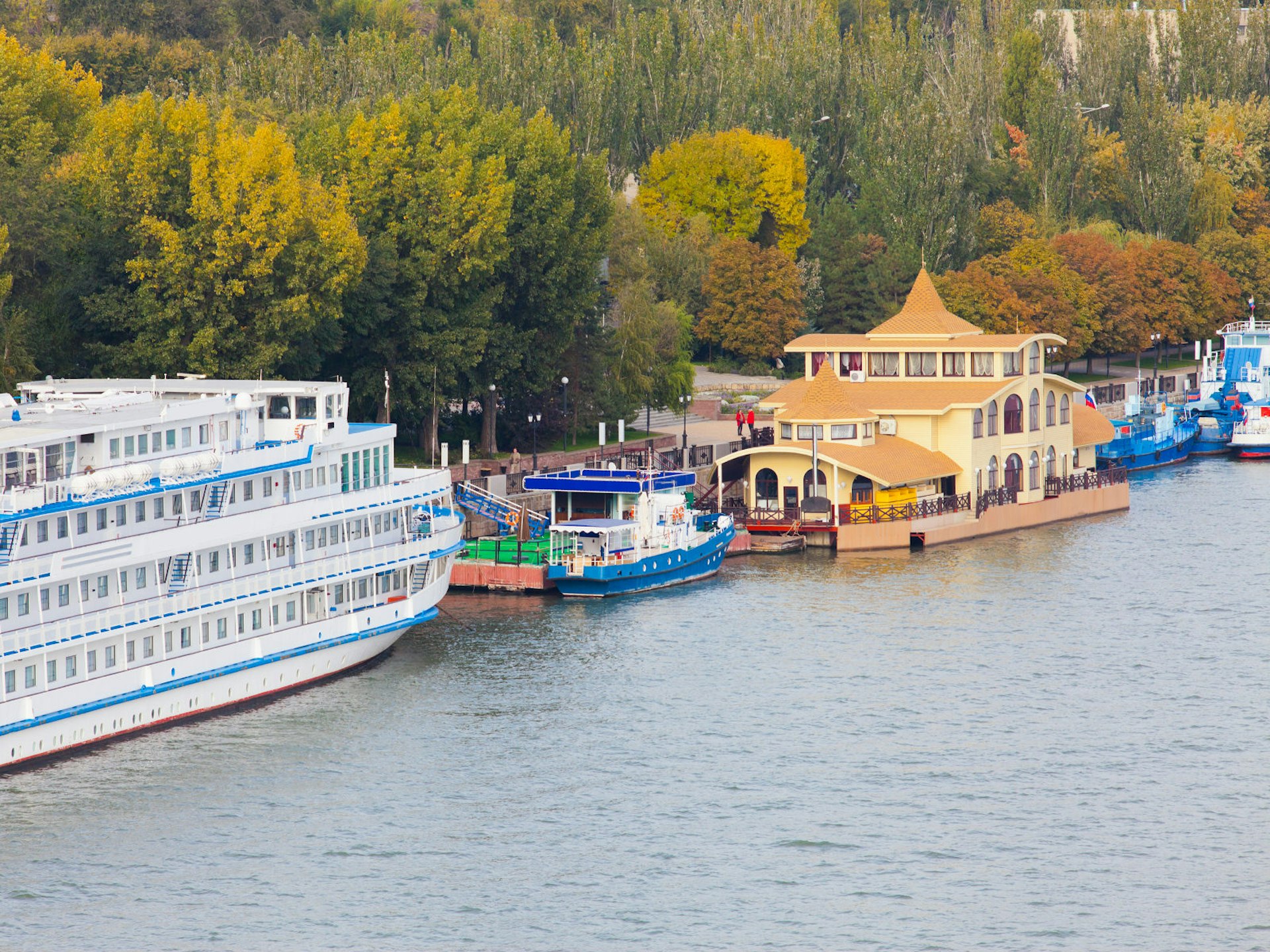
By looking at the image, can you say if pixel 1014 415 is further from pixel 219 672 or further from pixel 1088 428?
pixel 219 672

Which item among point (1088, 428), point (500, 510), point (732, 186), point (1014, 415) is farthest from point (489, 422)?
point (732, 186)

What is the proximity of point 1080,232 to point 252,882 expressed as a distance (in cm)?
11771

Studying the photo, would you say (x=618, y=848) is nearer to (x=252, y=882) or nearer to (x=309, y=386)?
(x=252, y=882)

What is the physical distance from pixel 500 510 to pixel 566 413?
2230 cm

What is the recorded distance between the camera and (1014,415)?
101 meters

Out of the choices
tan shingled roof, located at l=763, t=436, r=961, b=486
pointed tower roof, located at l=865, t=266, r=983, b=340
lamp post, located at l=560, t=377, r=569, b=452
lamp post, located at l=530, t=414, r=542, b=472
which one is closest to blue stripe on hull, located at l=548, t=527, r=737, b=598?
tan shingled roof, located at l=763, t=436, r=961, b=486

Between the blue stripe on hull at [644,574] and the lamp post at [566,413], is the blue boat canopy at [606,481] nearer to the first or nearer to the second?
the blue stripe on hull at [644,574]

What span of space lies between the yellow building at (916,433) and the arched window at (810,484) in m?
0.06

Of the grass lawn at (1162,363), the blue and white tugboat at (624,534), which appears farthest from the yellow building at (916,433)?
the grass lawn at (1162,363)

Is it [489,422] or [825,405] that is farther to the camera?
[489,422]

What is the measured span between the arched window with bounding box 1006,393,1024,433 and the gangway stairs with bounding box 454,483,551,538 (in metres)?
25.4

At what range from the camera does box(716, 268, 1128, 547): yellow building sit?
93.2 meters

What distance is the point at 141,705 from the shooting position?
57906mm

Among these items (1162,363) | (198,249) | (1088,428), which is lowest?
(1088,428)
